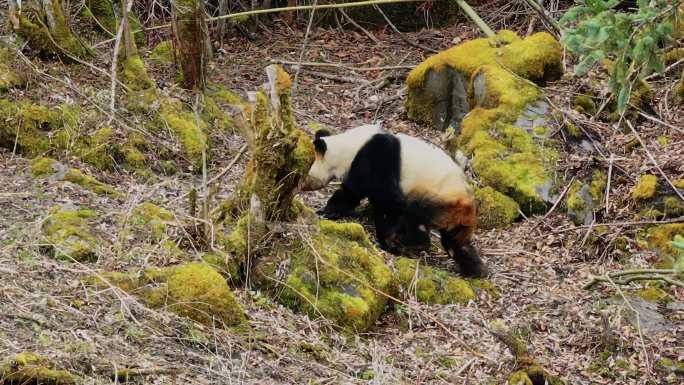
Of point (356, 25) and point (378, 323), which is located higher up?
point (378, 323)

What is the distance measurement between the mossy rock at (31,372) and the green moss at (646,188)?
6762 mm

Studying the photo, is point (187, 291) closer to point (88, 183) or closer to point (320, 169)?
point (88, 183)

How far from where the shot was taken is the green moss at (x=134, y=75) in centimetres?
1039

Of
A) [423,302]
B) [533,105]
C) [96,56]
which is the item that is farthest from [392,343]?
[96,56]

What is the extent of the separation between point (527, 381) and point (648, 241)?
133 inches

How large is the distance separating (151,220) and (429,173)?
113 inches

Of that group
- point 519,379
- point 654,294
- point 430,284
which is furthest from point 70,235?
point 654,294

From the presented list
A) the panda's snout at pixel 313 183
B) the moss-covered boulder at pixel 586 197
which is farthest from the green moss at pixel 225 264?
the moss-covered boulder at pixel 586 197

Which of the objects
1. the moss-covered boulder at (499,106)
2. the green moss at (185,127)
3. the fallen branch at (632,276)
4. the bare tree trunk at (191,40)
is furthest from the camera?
the bare tree trunk at (191,40)

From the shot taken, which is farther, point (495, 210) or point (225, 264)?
point (495, 210)

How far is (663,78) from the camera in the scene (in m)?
12.1

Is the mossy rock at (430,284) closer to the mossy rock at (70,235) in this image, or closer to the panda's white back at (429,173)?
the panda's white back at (429,173)

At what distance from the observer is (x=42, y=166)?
8.21 meters

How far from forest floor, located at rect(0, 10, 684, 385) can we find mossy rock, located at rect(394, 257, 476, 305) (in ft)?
0.41
